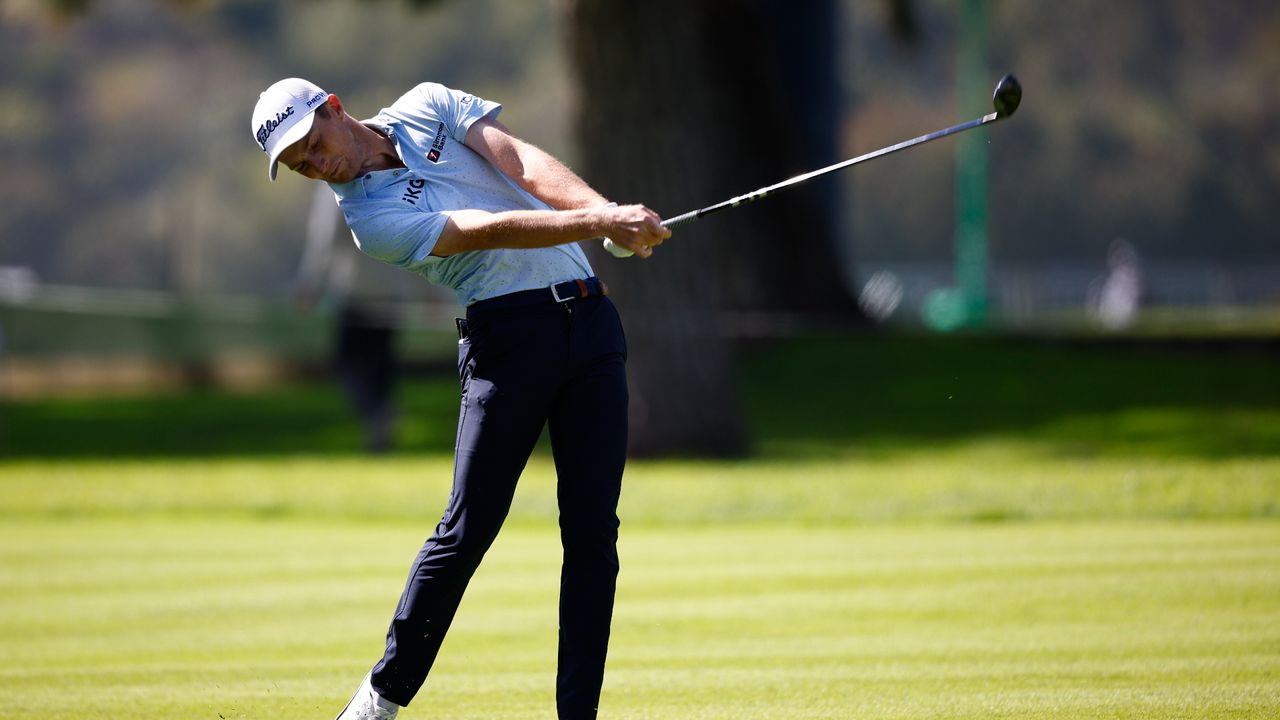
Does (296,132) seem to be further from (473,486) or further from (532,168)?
(473,486)

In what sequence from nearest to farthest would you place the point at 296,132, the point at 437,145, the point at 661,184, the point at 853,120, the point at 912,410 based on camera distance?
the point at 296,132
the point at 437,145
the point at 661,184
the point at 912,410
the point at 853,120

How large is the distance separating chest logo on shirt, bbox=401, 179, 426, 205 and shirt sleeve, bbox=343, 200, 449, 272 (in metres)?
0.05

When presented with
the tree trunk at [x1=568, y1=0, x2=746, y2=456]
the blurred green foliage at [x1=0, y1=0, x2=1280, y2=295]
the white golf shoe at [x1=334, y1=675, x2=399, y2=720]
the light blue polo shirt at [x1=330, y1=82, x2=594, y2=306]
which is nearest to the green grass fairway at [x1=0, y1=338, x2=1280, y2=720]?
the tree trunk at [x1=568, y1=0, x2=746, y2=456]

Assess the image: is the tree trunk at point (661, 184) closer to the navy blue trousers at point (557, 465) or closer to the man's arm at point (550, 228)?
the navy blue trousers at point (557, 465)

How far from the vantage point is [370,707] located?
212 inches

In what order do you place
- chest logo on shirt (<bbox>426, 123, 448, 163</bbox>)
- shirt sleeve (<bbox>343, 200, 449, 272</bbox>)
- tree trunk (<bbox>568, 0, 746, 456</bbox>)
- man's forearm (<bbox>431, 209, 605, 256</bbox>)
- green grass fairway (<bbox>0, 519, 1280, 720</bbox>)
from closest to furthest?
man's forearm (<bbox>431, 209, 605, 256</bbox>) → shirt sleeve (<bbox>343, 200, 449, 272</bbox>) → chest logo on shirt (<bbox>426, 123, 448, 163</bbox>) → green grass fairway (<bbox>0, 519, 1280, 720</bbox>) → tree trunk (<bbox>568, 0, 746, 456</bbox>)

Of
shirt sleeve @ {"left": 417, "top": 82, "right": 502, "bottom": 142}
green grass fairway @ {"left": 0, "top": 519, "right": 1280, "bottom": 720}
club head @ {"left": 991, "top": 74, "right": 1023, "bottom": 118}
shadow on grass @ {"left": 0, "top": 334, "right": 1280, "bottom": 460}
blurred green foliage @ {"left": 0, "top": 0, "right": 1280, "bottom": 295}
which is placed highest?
blurred green foliage @ {"left": 0, "top": 0, "right": 1280, "bottom": 295}

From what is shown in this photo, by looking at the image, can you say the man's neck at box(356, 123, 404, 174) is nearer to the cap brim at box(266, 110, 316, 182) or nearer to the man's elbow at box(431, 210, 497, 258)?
the cap brim at box(266, 110, 316, 182)

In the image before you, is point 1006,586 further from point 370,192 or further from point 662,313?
point 662,313

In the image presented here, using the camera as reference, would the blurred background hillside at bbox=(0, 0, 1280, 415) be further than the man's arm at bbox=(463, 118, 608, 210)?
Yes

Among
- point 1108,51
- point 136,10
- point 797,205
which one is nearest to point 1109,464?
point 797,205

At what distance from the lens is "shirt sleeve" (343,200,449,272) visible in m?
5.18

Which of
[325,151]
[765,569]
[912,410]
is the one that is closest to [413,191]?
[325,151]

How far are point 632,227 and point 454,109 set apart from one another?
795 mm
